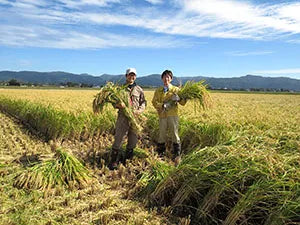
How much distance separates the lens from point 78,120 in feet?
29.4

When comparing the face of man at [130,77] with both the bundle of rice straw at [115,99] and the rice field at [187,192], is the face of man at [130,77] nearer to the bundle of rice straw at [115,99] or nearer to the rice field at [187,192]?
the bundle of rice straw at [115,99]

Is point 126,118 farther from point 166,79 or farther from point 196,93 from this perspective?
point 196,93

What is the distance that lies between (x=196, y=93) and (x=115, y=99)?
180 centimetres

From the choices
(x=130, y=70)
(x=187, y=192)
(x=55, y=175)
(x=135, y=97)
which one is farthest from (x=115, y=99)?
(x=187, y=192)

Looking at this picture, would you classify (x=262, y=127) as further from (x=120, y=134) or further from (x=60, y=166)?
(x=60, y=166)

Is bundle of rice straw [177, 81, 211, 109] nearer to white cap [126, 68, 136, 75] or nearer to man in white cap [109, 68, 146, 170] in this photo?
man in white cap [109, 68, 146, 170]

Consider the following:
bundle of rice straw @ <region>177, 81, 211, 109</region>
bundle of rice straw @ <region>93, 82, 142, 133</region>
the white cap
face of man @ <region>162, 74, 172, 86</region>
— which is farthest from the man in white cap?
bundle of rice straw @ <region>177, 81, 211, 109</region>

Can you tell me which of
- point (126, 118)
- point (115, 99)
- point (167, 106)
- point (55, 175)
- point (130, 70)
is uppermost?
point (130, 70)

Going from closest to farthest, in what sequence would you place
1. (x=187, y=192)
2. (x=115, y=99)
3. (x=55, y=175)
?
1. (x=187, y=192)
2. (x=55, y=175)
3. (x=115, y=99)

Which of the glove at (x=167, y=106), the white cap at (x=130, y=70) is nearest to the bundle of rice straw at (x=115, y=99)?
the white cap at (x=130, y=70)

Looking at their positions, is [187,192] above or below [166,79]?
below

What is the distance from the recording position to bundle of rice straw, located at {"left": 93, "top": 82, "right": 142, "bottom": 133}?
19.9 ft

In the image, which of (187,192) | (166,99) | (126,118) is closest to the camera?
(187,192)

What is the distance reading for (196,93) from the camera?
6395 mm
